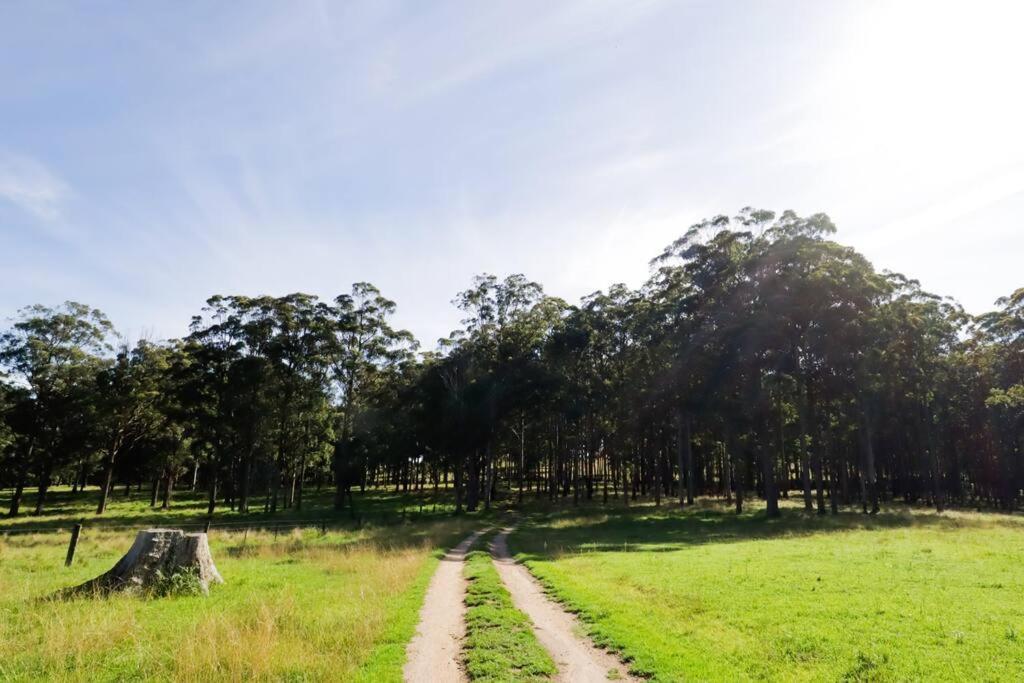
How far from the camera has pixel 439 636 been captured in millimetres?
11156

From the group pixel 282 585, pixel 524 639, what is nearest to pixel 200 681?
pixel 524 639

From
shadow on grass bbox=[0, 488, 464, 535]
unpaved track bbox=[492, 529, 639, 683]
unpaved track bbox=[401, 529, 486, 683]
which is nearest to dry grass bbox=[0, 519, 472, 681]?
unpaved track bbox=[401, 529, 486, 683]

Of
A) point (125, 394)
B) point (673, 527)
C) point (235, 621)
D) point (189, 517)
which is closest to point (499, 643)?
point (235, 621)

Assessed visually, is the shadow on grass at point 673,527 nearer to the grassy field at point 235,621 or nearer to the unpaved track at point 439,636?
the unpaved track at point 439,636

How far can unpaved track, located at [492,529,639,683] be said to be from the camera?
912cm

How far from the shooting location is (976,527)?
110 ft

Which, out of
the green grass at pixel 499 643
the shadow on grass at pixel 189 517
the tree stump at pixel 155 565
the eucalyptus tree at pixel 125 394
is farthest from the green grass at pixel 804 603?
the eucalyptus tree at pixel 125 394

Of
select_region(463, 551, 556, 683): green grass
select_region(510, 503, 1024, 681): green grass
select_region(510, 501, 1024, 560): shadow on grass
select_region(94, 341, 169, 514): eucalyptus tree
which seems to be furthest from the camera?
select_region(94, 341, 169, 514): eucalyptus tree

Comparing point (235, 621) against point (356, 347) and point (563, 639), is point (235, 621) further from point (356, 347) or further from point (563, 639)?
point (356, 347)

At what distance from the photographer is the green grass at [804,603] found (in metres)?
9.27

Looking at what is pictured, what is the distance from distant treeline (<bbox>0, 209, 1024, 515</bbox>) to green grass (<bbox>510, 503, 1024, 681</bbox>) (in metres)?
16.6

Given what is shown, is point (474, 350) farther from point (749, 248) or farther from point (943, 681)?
point (943, 681)

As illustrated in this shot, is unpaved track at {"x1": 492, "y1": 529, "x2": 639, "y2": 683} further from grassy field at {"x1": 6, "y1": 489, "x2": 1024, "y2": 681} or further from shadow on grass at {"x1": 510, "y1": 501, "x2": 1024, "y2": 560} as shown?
shadow on grass at {"x1": 510, "y1": 501, "x2": 1024, "y2": 560}

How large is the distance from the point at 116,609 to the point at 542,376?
139 feet
